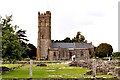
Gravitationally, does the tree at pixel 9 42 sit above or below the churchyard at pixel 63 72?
above

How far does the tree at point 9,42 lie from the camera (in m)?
31.1

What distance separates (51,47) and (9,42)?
77.6m

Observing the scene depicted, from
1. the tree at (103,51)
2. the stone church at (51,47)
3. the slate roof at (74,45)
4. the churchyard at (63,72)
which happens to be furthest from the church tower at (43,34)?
the churchyard at (63,72)

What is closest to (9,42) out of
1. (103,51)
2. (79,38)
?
(103,51)

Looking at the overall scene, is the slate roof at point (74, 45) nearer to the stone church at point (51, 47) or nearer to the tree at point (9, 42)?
the stone church at point (51, 47)

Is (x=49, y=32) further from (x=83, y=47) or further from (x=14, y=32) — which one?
(x=14, y=32)

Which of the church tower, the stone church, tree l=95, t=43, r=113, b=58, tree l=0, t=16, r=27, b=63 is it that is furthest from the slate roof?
tree l=0, t=16, r=27, b=63

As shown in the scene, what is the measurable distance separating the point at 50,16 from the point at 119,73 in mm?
87285

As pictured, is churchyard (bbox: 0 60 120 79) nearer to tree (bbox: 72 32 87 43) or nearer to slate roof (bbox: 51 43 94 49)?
slate roof (bbox: 51 43 94 49)

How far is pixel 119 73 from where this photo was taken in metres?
23.3

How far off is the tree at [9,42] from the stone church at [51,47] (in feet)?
238

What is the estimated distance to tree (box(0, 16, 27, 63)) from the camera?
102 feet

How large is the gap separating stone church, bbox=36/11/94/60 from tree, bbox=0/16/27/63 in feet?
238

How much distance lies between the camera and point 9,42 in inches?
1238
